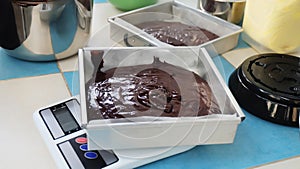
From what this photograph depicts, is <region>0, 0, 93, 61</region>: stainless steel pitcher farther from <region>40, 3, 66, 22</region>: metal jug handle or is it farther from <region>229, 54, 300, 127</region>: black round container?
<region>229, 54, 300, 127</region>: black round container

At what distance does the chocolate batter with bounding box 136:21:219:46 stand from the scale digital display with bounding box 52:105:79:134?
27 cm

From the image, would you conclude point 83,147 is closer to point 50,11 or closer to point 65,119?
point 65,119

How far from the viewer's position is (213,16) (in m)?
0.82

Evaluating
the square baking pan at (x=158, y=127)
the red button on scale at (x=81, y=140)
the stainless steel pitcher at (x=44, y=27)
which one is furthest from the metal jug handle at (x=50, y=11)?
the red button on scale at (x=81, y=140)

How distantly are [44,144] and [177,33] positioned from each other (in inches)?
14.8

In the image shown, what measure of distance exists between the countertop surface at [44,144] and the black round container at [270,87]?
18mm

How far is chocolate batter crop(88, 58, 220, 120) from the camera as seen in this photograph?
51 cm

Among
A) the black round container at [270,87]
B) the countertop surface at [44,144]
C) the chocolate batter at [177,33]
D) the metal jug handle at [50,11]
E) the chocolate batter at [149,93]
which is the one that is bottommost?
the countertop surface at [44,144]

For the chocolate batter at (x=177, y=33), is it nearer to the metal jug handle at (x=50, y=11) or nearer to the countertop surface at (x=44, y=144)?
the countertop surface at (x=44, y=144)

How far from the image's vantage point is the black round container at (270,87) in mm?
594

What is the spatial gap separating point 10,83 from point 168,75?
278mm

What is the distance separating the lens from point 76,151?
505 millimetres

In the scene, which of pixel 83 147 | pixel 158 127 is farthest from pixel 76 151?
pixel 158 127

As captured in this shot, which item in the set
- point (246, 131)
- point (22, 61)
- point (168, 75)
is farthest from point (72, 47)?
point (246, 131)
